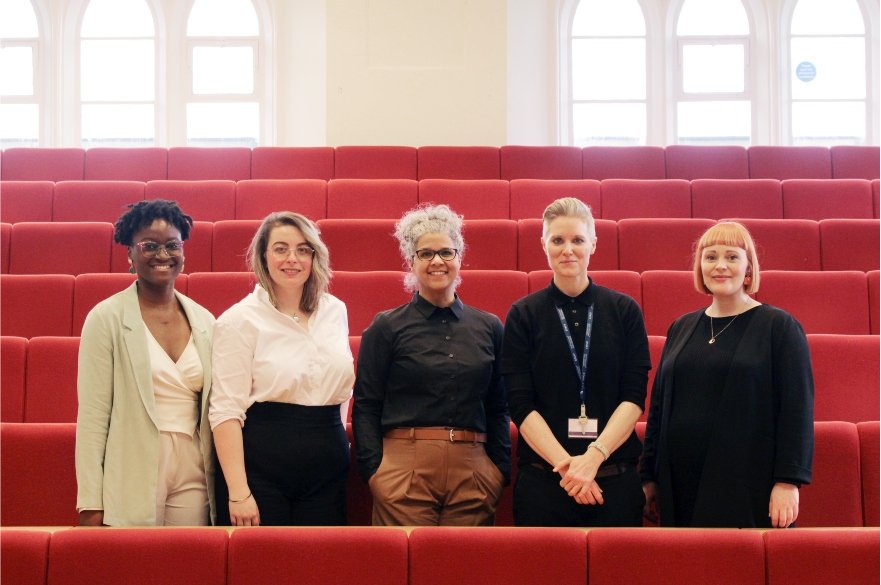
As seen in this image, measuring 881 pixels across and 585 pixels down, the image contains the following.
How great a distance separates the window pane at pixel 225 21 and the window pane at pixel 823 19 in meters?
2.91

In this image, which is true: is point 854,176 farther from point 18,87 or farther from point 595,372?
point 18,87

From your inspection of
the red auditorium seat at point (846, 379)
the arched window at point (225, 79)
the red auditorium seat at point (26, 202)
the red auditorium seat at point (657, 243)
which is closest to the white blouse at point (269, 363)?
the red auditorium seat at point (846, 379)

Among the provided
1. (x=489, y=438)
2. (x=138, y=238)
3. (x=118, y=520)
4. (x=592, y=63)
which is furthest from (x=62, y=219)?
(x=592, y=63)

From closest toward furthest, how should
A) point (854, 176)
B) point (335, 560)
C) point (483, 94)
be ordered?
point (335, 560)
point (854, 176)
point (483, 94)

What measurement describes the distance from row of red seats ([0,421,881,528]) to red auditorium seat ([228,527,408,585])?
0.33m

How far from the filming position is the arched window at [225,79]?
4250 millimetres

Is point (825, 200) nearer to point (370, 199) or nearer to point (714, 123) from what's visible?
point (370, 199)

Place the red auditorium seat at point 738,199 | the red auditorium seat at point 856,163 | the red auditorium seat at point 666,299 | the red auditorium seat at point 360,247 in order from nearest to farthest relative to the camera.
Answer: the red auditorium seat at point 666,299, the red auditorium seat at point 360,247, the red auditorium seat at point 738,199, the red auditorium seat at point 856,163

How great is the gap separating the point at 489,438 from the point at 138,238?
2.13 ft

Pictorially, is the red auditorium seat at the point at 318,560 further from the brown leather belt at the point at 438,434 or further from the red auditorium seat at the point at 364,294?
the red auditorium seat at the point at 364,294

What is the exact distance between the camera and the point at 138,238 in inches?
50.4

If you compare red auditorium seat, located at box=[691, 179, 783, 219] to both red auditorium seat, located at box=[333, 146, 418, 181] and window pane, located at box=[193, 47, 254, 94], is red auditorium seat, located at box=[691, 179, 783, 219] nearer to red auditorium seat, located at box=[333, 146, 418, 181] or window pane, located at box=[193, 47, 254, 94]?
red auditorium seat, located at box=[333, 146, 418, 181]

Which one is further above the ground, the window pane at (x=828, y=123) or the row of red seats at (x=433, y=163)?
the window pane at (x=828, y=123)

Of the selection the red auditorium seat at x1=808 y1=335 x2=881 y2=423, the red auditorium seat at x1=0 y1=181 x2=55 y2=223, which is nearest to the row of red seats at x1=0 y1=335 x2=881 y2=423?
the red auditorium seat at x1=808 y1=335 x2=881 y2=423
